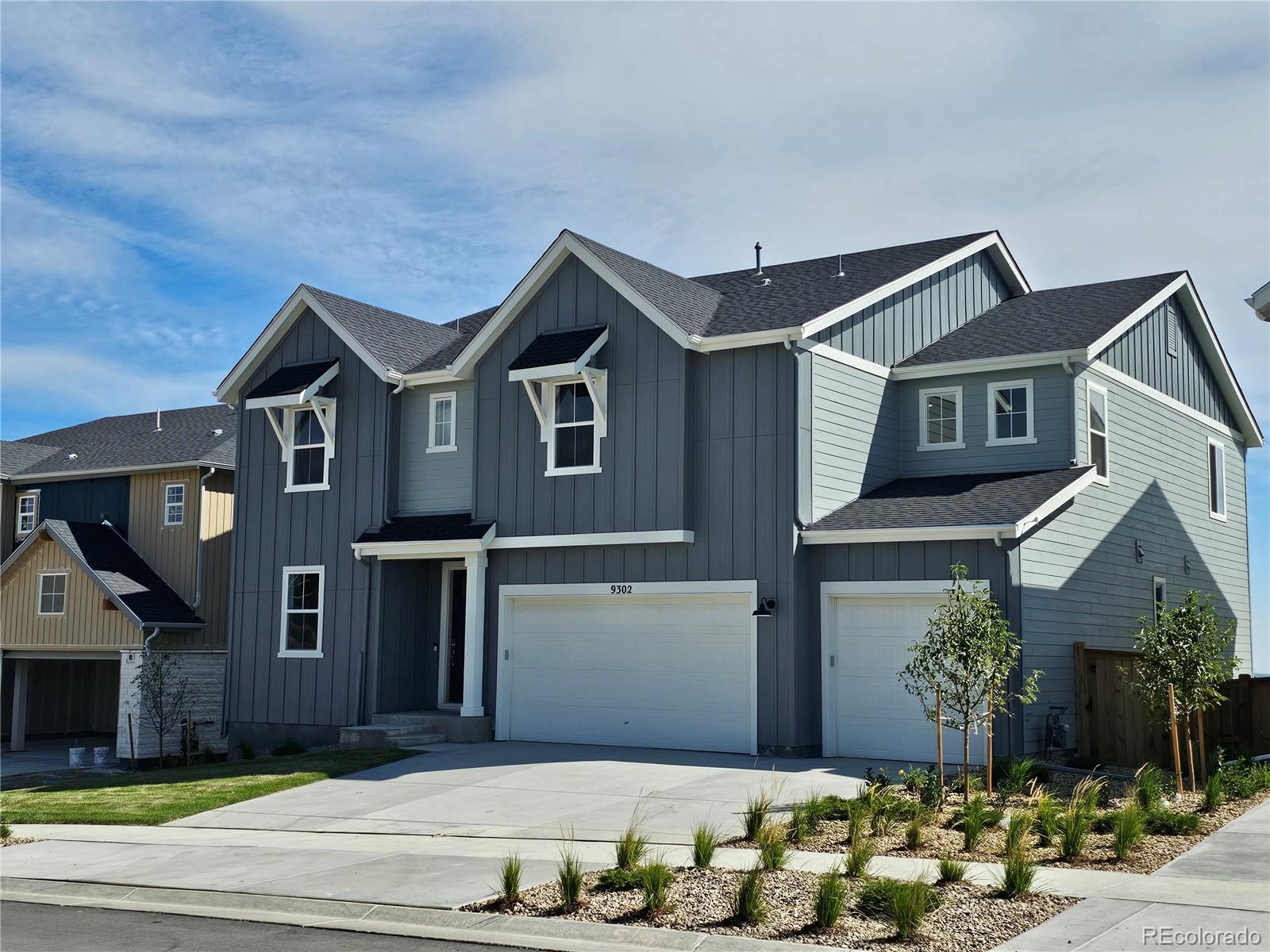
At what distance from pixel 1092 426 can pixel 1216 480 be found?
7.62 metres

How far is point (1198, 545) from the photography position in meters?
26.2

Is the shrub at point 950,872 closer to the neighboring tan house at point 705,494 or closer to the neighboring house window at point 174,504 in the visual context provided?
the neighboring tan house at point 705,494

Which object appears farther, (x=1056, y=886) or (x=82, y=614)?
(x=82, y=614)

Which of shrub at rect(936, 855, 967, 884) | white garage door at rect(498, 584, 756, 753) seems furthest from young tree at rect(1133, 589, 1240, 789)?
shrub at rect(936, 855, 967, 884)

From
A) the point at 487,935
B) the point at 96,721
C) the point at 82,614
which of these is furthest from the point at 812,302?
the point at 96,721

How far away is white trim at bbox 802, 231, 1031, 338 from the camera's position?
20.2 meters

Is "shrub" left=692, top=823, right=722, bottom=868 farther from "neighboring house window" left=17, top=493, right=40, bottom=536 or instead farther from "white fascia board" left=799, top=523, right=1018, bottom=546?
"neighboring house window" left=17, top=493, right=40, bottom=536

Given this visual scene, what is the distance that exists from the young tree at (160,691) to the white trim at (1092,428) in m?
18.3

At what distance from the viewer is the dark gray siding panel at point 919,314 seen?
70.7ft

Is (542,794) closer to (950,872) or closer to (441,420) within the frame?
(950,872)

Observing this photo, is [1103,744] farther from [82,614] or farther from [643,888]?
[82,614]

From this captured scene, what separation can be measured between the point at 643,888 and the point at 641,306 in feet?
40.6

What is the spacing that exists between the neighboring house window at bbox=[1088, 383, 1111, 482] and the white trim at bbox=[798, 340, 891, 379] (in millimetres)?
3379

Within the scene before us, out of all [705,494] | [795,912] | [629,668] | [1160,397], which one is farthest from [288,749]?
[1160,397]
